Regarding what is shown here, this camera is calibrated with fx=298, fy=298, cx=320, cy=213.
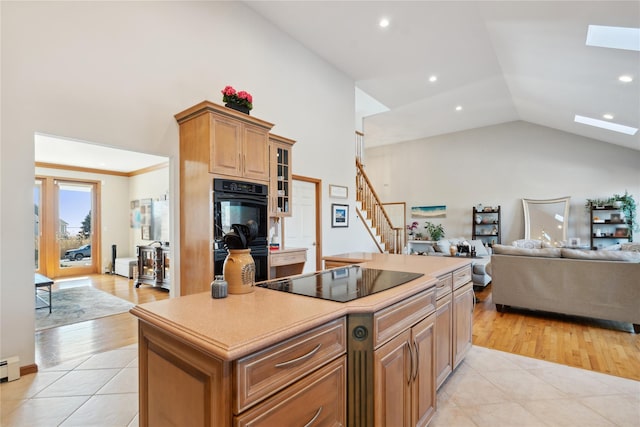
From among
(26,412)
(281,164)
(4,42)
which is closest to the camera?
(26,412)

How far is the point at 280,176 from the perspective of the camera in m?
4.16

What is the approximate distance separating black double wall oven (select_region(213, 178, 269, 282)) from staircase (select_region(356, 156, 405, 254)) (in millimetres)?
3173

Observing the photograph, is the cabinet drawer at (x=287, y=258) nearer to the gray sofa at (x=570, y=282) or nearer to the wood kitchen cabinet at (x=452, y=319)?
the wood kitchen cabinet at (x=452, y=319)

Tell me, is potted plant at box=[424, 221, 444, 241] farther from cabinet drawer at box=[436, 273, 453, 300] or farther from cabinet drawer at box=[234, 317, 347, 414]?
cabinet drawer at box=[234, 317, 347, 414]

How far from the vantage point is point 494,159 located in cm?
847

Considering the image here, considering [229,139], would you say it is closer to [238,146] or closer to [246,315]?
[238,146]

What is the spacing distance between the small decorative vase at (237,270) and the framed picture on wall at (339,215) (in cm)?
398

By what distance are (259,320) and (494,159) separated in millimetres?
9227

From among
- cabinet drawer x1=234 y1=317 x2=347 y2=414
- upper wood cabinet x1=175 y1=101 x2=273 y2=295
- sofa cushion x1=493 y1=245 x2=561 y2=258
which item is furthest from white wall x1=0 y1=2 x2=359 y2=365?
sofa cushion x1=493 y1=245 x2=561 y2=258

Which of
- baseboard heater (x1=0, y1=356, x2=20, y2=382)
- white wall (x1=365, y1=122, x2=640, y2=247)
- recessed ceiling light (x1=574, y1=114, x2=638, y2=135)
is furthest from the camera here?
white wall (x1=365, y1=122, x2=640, y2=247)

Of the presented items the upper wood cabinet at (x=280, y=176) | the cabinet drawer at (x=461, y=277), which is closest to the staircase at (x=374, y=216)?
the upper wood cabinet at (x=280, y=176)

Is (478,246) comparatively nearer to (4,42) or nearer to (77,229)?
(4,42)

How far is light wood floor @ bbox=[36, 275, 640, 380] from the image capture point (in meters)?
2.80

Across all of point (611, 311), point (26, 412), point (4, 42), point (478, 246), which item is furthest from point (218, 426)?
point (478, 246)
